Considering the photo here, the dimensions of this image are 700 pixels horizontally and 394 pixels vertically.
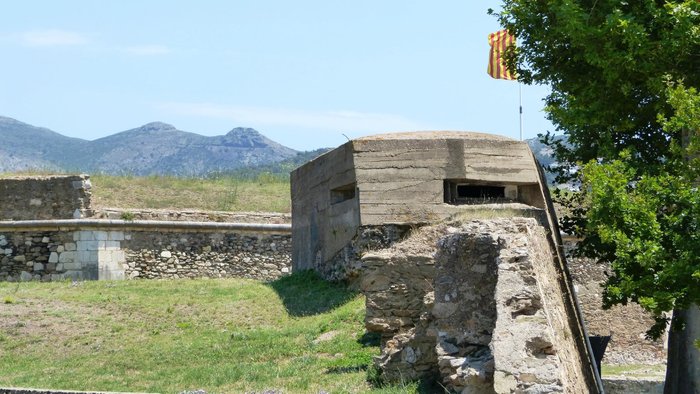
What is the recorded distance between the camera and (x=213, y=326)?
1758 cm

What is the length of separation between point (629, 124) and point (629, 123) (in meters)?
0.02

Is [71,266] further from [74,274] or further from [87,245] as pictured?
[87,245]

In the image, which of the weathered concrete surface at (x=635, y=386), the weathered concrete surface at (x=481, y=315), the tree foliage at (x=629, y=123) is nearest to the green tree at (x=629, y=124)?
the tree foliage at (x=629, y=123)

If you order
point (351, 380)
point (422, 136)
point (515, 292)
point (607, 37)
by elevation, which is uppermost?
point (607, 37)

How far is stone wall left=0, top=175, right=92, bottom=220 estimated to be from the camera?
27.8m

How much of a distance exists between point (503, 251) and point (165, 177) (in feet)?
80.9

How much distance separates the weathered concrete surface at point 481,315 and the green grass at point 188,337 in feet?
1.92

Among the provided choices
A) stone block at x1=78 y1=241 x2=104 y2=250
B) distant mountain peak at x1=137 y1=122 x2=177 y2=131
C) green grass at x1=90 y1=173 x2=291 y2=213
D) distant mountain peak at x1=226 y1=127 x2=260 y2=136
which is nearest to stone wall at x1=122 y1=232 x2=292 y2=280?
stone block at x1=78 y1=241 x2=104 y2=250

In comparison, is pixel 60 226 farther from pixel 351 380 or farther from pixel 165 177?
pixel 351 380

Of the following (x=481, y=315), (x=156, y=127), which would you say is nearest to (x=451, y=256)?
(x=481, y=315)

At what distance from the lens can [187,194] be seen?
32375mm

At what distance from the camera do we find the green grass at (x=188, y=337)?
501 inches

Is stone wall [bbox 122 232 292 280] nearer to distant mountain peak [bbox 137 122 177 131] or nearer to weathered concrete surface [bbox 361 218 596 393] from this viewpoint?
weathered concrete surface [bbox 361 218 596 393]

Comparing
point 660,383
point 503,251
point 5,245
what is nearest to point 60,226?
point 5,245
